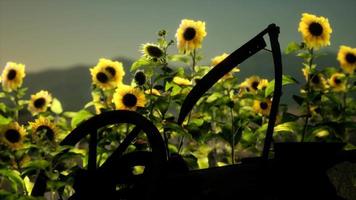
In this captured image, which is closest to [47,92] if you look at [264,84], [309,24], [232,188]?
[264,84]

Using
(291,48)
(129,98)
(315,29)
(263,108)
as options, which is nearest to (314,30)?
(315,29)

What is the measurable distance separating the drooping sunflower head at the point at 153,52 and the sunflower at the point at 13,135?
2.97 feet

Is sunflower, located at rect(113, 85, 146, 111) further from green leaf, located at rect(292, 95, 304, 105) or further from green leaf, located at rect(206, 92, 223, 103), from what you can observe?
green leaf, located at rect(292, 95, 304, 105)

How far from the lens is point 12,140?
112 inches

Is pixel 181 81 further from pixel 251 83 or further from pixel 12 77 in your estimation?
pixel 12 77

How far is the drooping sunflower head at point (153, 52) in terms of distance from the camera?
286 cm

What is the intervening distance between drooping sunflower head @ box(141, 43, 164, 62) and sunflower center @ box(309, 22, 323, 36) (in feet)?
3.73

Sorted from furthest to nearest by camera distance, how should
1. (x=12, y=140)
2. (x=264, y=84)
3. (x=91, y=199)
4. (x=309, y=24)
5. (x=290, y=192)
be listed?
(x=264, y=84) → (x=309, y=24) → (x=12, y=140) → (x=91, y=199) → (x=290, y=192)

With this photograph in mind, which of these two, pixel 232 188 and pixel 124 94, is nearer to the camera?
pixel 232 188

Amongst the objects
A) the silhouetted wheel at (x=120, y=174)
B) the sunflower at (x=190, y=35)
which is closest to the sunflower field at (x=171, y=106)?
the sunflower at (x=190, y=35)

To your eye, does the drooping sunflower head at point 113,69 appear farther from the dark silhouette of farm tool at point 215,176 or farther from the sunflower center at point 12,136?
the dark silhouette of farm tool at point 215,176

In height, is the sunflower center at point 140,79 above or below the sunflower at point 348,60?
below

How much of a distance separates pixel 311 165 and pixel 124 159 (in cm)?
53

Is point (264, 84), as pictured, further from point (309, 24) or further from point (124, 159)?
point (124, 159)
